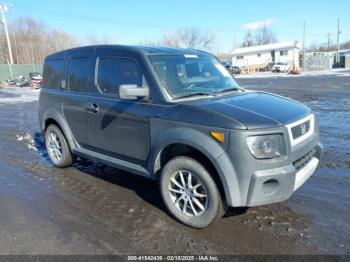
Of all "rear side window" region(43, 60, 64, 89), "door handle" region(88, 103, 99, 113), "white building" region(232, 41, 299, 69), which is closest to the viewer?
"door handle" region(88, 103, 99, 113)

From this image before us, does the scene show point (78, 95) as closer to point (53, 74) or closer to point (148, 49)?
point (53, 74)

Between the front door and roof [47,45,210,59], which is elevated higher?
roof [47,45,210,59]

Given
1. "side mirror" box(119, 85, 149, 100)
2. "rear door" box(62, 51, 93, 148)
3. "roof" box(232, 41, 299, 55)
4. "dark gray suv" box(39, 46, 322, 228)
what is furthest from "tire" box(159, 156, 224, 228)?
"roof" box(232, 41, 299, 55)

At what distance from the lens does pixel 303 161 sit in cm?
375

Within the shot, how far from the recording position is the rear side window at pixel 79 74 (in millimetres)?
5023

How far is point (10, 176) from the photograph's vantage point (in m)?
5.77

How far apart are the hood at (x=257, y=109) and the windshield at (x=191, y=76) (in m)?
0.33

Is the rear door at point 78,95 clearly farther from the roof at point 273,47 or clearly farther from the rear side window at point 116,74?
the roof at point 273,47

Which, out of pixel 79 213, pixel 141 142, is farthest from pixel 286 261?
pixel 79 213

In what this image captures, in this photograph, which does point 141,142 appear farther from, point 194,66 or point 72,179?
point 72,179

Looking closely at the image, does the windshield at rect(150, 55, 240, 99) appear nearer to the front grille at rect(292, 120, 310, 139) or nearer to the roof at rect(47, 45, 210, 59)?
the roof at rect(47, 45, 210, 59)

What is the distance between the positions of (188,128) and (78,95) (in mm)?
2324

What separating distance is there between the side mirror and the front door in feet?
0.44

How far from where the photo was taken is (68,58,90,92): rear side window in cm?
502
